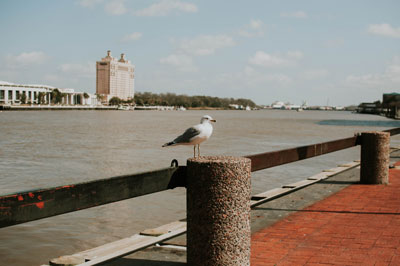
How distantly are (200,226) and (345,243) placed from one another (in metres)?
2.47

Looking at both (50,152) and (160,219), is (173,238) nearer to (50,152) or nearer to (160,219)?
(160,219)

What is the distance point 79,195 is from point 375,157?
779 cm

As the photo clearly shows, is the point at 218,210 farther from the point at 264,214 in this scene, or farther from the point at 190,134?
the point at 264,214

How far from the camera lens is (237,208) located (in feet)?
13.6

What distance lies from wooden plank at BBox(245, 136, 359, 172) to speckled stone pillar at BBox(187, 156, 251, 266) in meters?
1.49

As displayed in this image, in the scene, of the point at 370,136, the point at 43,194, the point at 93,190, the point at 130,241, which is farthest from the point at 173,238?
the point at 370,136

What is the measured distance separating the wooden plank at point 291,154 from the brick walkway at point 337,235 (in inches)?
34.9

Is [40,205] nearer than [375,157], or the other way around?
[40,205]

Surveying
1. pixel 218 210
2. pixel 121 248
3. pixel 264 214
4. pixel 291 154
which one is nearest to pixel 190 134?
pixel 121 248

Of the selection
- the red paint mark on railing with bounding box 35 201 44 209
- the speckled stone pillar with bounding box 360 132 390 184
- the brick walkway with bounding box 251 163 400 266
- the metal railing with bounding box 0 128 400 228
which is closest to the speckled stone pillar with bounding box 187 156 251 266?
the metal railing with bounding box 0 128 400 228

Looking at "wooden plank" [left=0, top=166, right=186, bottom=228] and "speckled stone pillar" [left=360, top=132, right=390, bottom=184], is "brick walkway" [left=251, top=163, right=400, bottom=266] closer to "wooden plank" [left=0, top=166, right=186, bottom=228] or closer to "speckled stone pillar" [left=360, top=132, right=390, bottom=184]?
"speckled stone pillar" [left=360, top=132, right=390, bottom=184]

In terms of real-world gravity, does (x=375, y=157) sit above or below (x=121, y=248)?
above

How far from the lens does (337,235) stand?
6.16 m

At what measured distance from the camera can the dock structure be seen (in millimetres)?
3411
